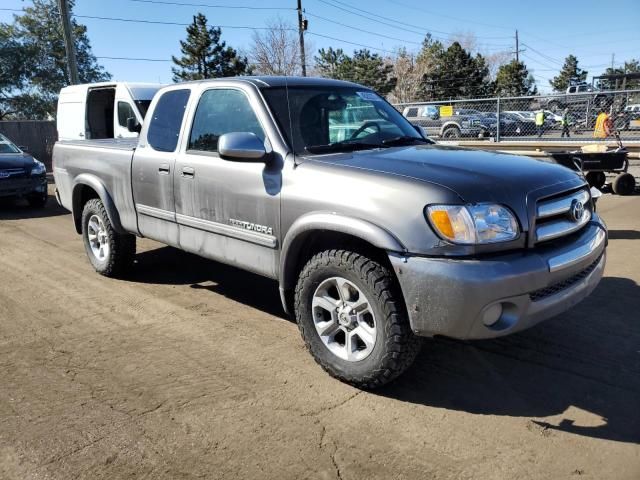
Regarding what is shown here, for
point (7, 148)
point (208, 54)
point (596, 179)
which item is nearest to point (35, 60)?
point (208, 54)

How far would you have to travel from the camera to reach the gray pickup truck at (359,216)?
287cm

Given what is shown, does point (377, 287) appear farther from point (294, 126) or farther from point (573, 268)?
point (294, 126)

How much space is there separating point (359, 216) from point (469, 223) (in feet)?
2.05

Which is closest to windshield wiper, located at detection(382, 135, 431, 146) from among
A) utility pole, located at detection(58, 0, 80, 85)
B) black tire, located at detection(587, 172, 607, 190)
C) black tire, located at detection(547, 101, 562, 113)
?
black tire, located at detection(587, 172, 607, 190)

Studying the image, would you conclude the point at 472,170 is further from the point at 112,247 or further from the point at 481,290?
the point at 112,247

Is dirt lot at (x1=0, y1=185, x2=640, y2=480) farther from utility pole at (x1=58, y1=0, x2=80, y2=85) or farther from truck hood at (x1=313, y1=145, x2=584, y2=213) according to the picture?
utility pole at (x1=58, y1=0, x2=80, y2=85)

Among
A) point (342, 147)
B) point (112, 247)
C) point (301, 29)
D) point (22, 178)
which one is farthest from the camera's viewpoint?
point (301, 29)

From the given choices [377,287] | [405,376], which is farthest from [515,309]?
[405,376]

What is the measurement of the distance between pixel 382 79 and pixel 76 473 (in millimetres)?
52994

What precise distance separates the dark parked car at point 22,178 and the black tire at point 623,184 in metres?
11.1

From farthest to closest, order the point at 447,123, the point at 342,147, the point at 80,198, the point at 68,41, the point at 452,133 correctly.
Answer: the point at 68,41, the point at 447,123, the point at 452,133, the point at 80,198, the point at 342,147

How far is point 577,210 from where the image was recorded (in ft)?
11.3

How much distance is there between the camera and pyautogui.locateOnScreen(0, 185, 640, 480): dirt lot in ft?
8.85

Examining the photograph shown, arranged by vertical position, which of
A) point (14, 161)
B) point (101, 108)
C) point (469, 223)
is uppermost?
point (101, 108)
